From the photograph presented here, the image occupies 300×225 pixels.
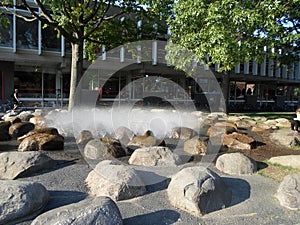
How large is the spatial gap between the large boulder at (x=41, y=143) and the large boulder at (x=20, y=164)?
1653mm

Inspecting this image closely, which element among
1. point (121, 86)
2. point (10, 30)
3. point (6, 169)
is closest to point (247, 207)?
point (6, 169)

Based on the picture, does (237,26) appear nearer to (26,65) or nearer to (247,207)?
(247,207)

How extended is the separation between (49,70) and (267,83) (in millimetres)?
28954

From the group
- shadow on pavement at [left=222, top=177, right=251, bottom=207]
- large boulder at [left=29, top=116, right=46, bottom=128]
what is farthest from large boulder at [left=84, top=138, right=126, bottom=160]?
large boulder at [left=29, top=116, right=46, bottom=128]

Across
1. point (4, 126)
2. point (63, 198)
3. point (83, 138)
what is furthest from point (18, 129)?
point (63, 198)

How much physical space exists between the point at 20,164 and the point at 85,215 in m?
2.25

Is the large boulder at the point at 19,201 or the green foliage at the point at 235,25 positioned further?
the green foliage at the point at 235,25

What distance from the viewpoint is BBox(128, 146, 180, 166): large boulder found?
5.22 m

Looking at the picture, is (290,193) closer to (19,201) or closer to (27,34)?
(19,201)

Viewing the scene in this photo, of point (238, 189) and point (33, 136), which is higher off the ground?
point (33, 136)

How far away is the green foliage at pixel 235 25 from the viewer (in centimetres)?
623

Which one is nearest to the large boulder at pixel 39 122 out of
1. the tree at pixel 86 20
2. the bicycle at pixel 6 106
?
the tree at pixel 86 20

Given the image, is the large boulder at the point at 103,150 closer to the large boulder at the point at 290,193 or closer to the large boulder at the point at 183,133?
the large boulder at the point at 183,133

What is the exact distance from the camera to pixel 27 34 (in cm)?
1816
